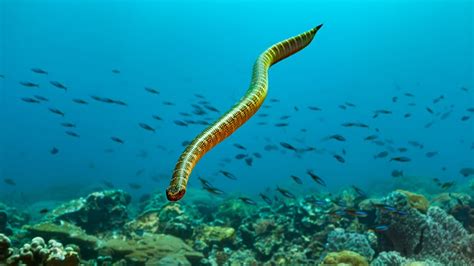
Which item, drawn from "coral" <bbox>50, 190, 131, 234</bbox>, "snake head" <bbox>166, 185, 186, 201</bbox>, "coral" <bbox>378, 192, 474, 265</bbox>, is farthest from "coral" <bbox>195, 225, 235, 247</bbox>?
"snake head" <bbox>166, 185, 186, 201</bbox>

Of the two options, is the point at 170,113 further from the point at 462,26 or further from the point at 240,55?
the point at 462,26

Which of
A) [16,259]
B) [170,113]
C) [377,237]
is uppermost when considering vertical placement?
[170,113]

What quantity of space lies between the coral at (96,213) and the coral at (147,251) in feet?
10.5

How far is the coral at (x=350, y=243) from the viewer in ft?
27.6

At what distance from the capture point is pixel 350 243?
8.53 metres

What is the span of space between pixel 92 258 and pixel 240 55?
110 meters

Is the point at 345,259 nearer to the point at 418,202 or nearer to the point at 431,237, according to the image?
the point at 431,237

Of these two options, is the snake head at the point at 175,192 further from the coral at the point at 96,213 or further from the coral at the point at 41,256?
the coral at the point at 96,213

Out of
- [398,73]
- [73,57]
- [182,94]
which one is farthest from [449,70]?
[73,57]

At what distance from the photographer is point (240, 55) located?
114000 millimetres

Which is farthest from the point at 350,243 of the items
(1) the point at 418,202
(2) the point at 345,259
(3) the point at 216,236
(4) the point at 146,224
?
(4) the point at 146,224

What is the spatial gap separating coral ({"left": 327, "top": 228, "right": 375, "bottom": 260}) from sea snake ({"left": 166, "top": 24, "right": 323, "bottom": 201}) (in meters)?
5.30

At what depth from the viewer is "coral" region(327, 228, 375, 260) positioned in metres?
8.40

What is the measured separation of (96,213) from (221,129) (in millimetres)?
9875
